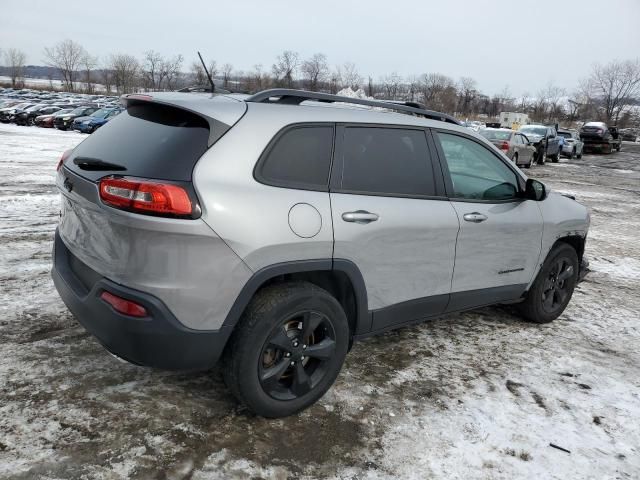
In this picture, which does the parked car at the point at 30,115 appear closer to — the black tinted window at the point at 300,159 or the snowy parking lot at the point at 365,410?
the snowy parking lot at the point at 365,410

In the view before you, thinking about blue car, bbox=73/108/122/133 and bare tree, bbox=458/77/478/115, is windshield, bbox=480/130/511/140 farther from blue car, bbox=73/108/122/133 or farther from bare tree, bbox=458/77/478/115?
bare tree, bbox=458/77/478/115

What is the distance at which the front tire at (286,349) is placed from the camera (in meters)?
2.61

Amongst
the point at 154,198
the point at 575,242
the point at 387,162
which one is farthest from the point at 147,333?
the point at 575,242

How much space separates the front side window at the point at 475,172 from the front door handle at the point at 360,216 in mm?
855

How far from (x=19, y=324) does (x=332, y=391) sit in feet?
8.02

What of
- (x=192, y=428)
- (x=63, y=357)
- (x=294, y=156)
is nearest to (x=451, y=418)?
(x=192, y=428)

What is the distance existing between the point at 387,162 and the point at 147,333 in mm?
1738

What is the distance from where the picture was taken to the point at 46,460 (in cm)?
242

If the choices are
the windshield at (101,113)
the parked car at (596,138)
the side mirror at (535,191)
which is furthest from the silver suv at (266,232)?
the parked car at (596,138)

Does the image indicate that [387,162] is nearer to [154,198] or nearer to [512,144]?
[154,198]

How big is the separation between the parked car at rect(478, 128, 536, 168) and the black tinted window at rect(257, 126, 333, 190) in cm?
1552

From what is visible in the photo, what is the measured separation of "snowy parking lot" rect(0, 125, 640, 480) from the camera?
253 centimetres

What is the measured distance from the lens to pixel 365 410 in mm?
3041

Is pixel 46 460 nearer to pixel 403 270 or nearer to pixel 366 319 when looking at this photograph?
pixel 366 319
